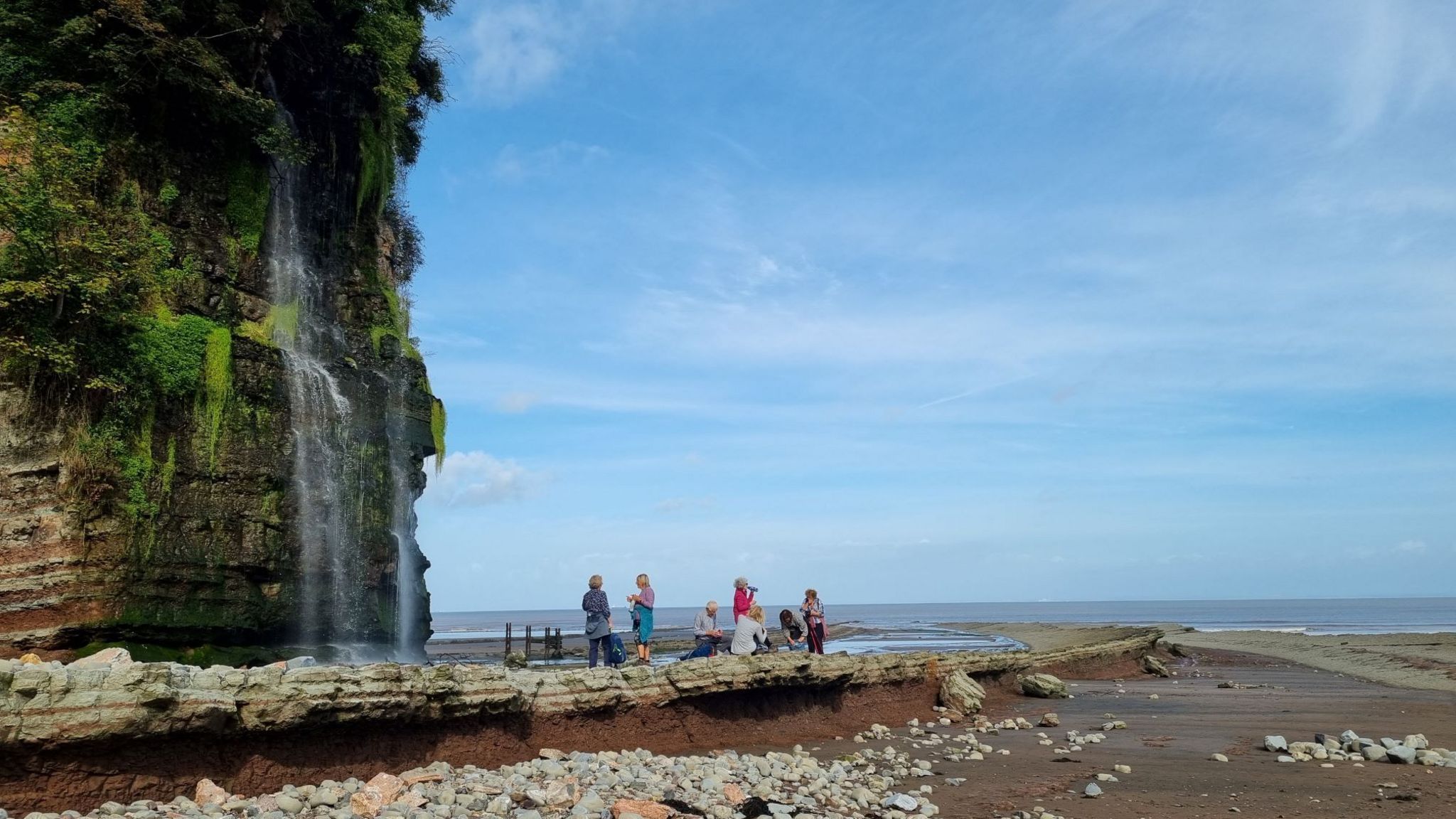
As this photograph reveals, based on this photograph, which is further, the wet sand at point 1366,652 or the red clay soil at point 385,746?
the wet sand at point 1366,652

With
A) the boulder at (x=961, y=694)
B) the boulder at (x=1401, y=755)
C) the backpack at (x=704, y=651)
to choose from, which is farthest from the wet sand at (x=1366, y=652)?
the backpack at (x=704, y=651)

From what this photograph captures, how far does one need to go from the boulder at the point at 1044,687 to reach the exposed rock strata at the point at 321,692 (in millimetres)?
8089

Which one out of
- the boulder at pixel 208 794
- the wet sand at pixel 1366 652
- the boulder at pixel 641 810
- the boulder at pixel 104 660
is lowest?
the wet sand at pixel 1366 652

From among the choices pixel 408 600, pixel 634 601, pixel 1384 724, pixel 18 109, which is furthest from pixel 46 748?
pixel 1384 724

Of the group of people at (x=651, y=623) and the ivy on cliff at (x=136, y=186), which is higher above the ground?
the ivy on cliff at (x=136, y=186)

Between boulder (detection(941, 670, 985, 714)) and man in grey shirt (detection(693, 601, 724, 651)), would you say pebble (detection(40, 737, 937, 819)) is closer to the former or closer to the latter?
man in grey shirt (detection(693, 601, 724, 651))

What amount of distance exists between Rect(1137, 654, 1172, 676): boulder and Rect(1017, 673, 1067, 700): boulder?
343 inches

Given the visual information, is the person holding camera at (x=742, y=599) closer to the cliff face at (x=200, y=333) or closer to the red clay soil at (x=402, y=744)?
the red clay soil at (x=402, y=744)

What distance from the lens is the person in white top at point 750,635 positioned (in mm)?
16141

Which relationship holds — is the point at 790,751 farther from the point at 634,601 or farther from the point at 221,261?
the point at 221,261

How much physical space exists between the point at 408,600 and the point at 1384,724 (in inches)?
985

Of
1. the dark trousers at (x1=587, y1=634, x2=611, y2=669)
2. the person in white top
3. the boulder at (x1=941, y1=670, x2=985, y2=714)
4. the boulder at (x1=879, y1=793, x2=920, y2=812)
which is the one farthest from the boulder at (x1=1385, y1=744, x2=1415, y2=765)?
the dark trousers at (x1=587, y1=634, x2=611, y2=669)

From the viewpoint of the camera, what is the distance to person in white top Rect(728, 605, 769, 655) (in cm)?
1614

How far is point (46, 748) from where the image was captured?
8.02 meters
